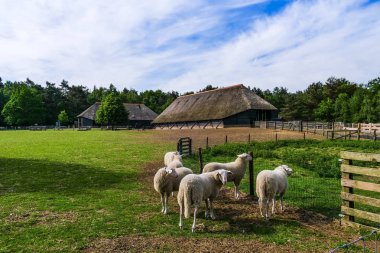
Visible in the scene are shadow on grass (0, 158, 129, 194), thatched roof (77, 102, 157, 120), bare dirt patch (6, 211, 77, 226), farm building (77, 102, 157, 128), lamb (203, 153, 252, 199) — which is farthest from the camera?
thatched roof (77, 102, 157, 120)

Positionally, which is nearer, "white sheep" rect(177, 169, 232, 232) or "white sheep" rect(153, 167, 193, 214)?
"white sheep" rect(177, 169, 232, 232)

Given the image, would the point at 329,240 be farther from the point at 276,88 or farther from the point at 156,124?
the point at 276,88

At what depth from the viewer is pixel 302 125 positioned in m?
44.8

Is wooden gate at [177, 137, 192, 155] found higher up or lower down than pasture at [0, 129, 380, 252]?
higher up

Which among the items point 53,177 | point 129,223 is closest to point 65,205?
point 129,223

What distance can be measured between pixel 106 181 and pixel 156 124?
61935mm

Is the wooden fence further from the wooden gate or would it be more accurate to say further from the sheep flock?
the wooden gate

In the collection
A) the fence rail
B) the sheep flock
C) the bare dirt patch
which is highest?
the fence rail

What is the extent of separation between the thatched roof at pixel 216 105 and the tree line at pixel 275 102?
16.4 meters

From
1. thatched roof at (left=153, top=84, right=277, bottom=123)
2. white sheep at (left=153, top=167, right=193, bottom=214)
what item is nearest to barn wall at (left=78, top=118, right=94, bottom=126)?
thatched roof at (left=153, top=84, right=277, bottom=123)

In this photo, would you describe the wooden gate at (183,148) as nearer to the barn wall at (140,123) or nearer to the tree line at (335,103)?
the tree line at (335,103)

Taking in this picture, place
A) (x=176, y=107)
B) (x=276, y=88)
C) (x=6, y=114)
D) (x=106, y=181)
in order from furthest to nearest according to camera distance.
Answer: (x=276, y=88) → (x=6, y=114) → (x=176, y=107) → (x=106, y=181)

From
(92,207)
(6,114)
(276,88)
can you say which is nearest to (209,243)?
(92,207)

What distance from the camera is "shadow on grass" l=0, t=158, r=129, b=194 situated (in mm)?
12945
